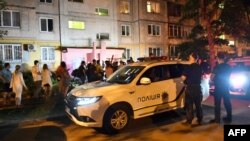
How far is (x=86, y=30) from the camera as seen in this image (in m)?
27.3

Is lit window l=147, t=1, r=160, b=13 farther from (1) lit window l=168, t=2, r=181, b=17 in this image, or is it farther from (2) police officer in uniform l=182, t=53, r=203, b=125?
(2) police officer in uniform l=182, t=53, r=203, b=125

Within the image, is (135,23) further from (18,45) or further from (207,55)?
(18,45)

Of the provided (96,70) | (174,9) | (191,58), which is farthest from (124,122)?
(174,9)

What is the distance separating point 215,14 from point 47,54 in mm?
14418

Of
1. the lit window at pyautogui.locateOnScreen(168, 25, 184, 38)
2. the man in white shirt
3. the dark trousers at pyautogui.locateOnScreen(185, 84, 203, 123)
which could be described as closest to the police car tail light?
the dark trousers at pyautogui.locateOnScreen(185, 84, 203, 123)

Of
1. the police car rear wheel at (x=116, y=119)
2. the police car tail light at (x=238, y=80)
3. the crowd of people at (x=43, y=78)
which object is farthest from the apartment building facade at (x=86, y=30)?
the police car rear wheel at (x=116, y=119)

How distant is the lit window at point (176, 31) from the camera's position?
3459 cm

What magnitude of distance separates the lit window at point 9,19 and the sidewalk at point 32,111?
39.9ft

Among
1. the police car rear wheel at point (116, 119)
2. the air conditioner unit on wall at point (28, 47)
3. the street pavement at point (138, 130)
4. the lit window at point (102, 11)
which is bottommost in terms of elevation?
the street pavement at point (138, 130)

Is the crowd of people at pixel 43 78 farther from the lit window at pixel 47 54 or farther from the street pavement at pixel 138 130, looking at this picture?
the lit window at pixel 47 54

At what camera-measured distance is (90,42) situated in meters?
27.4

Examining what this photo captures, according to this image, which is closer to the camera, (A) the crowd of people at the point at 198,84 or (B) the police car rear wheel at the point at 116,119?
(B) the police car rear wheel at the point at 116,119

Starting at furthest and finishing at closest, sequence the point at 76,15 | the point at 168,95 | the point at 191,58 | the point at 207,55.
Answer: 1. the point at 76,15
2. the point at 207,55
3. the point at 168,95
4. the point at 191,58

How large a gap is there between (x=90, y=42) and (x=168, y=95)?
20.1m
